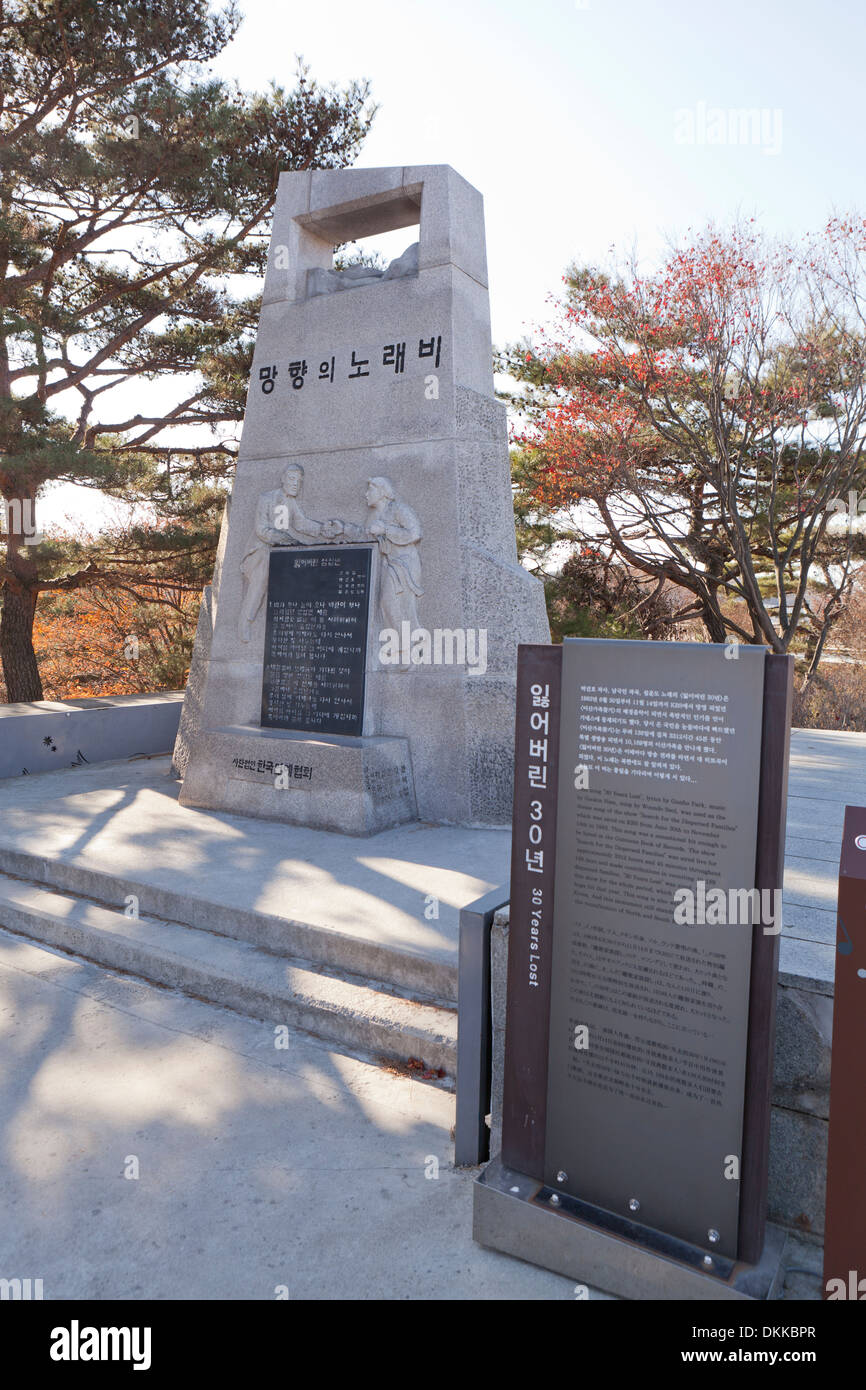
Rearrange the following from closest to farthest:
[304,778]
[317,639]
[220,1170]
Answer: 1. [220,1170]
2. [304,778]
3. [317,639]

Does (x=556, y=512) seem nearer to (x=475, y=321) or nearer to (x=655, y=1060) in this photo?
(x=475, y=321)

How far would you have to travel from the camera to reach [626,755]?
1836 millimetres

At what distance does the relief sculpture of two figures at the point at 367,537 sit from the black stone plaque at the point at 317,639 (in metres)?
0.09

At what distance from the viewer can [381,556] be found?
5.52 m

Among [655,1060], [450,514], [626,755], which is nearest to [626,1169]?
[655,1060]

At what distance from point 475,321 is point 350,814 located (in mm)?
3393

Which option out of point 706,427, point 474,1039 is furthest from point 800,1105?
point 706,427

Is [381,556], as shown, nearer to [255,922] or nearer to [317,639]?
[317,639]

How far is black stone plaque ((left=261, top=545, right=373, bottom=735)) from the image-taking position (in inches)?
217

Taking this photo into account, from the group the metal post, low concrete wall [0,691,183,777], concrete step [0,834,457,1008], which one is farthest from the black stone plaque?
the metal post

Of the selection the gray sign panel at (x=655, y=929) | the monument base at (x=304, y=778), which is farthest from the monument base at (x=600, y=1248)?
the monument base at (x=304, y=778)

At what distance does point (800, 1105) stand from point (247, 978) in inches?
83.2
